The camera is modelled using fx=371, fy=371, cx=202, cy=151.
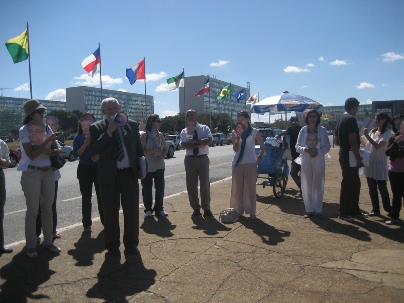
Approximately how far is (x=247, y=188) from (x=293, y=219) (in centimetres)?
95

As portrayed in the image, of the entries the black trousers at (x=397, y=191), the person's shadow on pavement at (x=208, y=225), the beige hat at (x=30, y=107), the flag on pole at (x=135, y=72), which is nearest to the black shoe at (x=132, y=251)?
the person's shadow on pavement at (x=208, y=225)

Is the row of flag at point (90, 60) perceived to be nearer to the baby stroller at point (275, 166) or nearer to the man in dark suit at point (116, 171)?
the baby stroller at point (275, 166)

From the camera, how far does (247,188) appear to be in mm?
6457

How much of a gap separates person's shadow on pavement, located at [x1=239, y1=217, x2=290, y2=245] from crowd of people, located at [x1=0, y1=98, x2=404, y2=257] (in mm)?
231

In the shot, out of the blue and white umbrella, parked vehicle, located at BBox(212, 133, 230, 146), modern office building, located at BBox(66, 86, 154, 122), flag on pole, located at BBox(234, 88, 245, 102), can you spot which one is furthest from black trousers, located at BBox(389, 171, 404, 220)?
modern office building, located at BBox(66, 86, 154, 122)

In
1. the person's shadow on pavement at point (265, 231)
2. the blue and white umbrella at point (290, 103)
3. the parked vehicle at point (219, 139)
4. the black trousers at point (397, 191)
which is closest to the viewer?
the person's shadow on pavement at point (265, 231)

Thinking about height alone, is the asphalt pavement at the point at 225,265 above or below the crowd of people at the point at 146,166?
below

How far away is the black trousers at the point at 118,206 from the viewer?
4676 millimetres

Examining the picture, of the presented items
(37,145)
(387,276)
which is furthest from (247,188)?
(37,145)

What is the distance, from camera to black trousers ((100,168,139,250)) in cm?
468

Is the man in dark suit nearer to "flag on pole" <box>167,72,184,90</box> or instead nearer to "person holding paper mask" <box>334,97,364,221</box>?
"person holding paper mask" <box>334,97,364,221</box>

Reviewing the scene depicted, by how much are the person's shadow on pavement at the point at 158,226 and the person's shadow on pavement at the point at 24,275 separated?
1540 millimetres

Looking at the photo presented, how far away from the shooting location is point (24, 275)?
13.4 feet

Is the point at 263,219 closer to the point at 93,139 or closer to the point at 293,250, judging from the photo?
the point at 293,250
